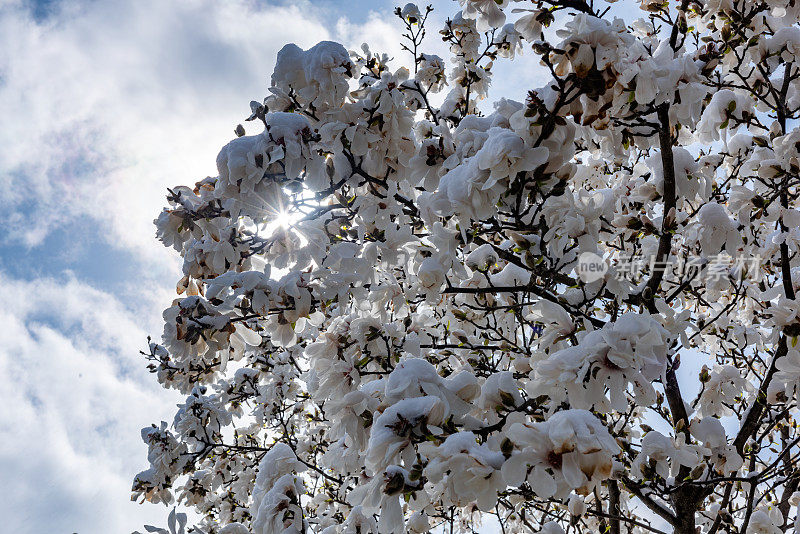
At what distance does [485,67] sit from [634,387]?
347cm

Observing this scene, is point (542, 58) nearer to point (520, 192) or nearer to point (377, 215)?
point (520, 192)

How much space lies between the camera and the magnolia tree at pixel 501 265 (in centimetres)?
147

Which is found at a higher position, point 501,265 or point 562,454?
point 501,265

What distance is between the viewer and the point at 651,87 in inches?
82.8

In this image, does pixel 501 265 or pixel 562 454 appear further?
pixel 501 265

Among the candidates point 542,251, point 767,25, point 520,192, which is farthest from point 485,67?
point 520,192

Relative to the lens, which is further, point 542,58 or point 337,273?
point 337,273

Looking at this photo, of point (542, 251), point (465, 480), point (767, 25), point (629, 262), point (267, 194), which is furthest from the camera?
point (767, 25)

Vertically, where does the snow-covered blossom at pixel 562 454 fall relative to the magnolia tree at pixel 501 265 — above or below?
below

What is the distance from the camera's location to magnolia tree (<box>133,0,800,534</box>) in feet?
4.82

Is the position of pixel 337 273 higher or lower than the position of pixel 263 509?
higher

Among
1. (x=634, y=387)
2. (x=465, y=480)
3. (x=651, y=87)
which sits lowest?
(x=465, y=480)

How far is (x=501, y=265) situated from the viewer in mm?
3588

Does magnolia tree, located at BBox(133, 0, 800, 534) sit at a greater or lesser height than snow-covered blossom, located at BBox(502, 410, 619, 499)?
greater
